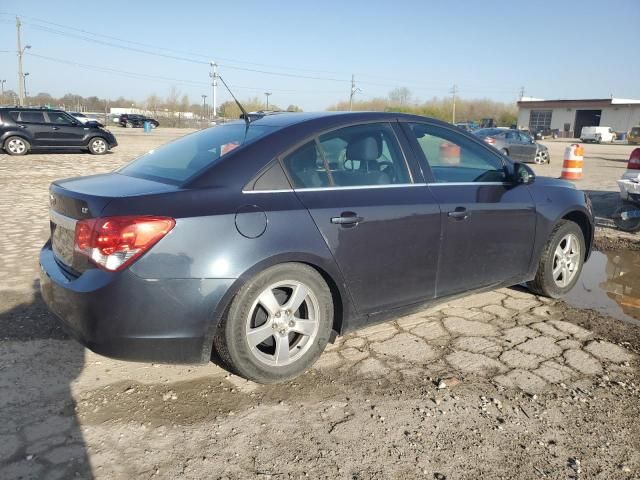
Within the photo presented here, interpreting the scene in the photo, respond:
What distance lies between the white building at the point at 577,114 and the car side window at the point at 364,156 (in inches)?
2960

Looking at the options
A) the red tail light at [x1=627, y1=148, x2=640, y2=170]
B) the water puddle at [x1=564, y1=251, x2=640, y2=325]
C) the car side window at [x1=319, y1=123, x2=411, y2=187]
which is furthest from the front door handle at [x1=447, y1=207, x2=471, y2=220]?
the red tail light at [x1=627, y1=148, x2=640, y2=170]

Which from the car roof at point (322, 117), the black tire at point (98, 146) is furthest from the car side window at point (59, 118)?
the car roof at point (322, 117)

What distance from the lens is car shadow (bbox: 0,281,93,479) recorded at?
2311 mm

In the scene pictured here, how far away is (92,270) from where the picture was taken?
8.52ft

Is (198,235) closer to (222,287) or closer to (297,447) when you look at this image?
(222,287)

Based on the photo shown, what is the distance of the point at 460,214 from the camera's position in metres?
→ 3.59

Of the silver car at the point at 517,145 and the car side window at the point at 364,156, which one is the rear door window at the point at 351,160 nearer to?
the car side window at the point at 364,156

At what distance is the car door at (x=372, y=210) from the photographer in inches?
120

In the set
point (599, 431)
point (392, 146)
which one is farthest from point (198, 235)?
point (599, 431)

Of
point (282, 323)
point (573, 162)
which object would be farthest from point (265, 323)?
point (573, 162)

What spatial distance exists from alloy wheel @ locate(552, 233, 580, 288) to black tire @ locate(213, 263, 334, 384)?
2437mm

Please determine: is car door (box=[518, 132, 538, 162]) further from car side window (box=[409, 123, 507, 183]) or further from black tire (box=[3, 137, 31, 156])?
black tire (box=[3, 137, 31, 156])

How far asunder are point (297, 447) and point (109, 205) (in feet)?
4.97

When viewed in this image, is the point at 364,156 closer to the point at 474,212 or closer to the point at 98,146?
the point at 474,212
